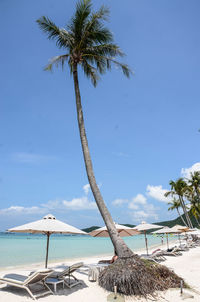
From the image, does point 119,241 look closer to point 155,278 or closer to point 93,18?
point 155,278

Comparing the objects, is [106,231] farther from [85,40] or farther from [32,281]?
[85,40]

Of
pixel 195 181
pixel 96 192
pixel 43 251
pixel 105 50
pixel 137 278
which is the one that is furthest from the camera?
pixel 195 181

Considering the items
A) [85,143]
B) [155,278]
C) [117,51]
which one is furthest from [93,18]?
[155,278]

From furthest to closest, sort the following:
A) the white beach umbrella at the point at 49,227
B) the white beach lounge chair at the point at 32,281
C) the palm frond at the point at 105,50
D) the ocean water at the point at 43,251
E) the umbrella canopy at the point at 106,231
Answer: the ocean water at the point at 43,251, the umbrella canopy at the point at 106,231, the palm frond at the point at 105,50, the white beach umbrella at the point at 49,227, the white beach lounge chair at the point at 32,281

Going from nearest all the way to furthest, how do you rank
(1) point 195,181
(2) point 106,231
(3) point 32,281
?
(3) point 32,281 < (2) point 106,231 < (1) point 195,181

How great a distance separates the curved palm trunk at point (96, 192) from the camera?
273 inches

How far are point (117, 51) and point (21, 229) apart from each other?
827 cm

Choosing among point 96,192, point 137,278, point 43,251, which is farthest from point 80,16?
point 43,251

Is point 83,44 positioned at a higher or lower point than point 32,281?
higher

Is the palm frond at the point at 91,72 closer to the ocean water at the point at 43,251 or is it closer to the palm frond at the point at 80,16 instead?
the palm frond at the point at 80,16

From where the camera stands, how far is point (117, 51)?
9602 millimetres

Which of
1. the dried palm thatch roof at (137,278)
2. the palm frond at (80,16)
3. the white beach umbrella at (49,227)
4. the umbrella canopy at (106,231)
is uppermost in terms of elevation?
the palm frond at (80,16)

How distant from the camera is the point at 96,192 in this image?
774 cm

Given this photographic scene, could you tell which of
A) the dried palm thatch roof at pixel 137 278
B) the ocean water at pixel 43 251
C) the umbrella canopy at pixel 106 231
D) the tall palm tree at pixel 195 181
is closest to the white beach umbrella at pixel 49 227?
the dried palm thatch roof at pixel 137 278
